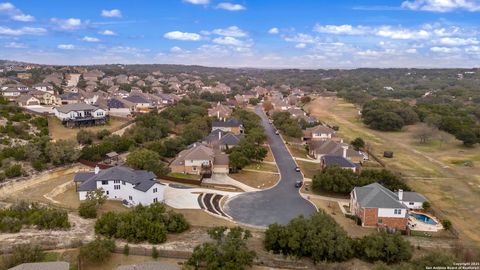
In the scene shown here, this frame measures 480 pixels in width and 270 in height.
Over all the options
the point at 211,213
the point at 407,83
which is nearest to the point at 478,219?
the point at 211,213

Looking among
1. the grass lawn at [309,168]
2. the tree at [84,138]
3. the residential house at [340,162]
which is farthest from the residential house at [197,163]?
the tree at [84,138]

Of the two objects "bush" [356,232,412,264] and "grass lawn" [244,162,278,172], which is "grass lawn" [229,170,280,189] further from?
"bush" [356,232,412,264]

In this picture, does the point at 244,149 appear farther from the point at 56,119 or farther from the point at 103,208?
the point at 56,119

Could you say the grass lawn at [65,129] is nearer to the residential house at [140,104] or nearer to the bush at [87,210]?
the residential house at [140,104]

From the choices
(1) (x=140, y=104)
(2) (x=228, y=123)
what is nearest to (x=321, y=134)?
(2) (x=228, y=123)

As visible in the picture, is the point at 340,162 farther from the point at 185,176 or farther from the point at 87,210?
the point at 87,210

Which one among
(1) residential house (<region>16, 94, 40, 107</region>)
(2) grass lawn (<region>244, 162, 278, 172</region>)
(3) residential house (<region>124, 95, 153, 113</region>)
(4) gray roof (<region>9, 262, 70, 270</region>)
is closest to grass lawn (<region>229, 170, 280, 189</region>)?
(2) grass lawn (<region>244, 162, 278, 172</region>)

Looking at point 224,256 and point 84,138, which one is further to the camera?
point 84,138
